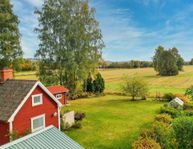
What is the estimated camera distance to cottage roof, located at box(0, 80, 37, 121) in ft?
76.0

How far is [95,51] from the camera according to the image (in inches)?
1965

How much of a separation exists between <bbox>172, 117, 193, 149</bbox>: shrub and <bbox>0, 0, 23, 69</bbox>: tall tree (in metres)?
28.3

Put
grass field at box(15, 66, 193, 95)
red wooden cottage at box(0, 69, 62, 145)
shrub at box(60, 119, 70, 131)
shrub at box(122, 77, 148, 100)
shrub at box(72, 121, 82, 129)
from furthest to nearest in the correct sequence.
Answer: grass field at box(15, 66, 193, 95) < shrub at box(122, 77, 148, 100) < shrub at box(72, 121, 82, 129) < shrub at box(60, 119, 70, 131) < red wooden cottage at box(0, 69, 62, 145)

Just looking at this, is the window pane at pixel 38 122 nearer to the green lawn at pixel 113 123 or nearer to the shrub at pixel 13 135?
the shrub at pixel 13 135

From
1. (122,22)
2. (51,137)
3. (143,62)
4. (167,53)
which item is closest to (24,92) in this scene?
(51,137)

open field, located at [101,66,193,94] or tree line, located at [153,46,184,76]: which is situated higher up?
tree line, located at [153,46,184,76]

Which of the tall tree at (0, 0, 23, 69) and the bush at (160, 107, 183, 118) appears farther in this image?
the tall tree at (0, 0, 23, 69)

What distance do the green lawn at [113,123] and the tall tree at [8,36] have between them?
12306 millimetres

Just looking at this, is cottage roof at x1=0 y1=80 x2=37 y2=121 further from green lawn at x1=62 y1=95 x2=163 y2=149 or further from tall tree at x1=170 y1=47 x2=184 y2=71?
tall tree at x1=170 y1=47 x2=184 y2=71

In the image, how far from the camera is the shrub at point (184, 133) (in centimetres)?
2100

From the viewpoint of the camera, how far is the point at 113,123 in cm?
3431

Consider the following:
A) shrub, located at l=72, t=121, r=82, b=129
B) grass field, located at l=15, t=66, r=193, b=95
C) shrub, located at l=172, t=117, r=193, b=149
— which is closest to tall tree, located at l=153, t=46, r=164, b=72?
grass field, located at l=15, t=66, r=193, b=95

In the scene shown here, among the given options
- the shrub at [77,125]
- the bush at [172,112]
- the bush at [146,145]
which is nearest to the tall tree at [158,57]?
the bush at [172,112]

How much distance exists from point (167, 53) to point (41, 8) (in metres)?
66.4
